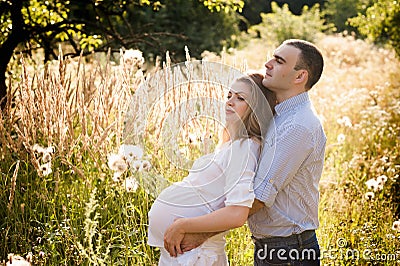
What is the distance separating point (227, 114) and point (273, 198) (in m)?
0.37

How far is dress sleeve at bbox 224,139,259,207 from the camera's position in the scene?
7.45ft

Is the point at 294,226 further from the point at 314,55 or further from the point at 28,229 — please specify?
the point at 28,229

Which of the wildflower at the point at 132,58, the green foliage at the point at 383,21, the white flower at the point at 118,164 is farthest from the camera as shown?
the green foliage at the point at 383,21

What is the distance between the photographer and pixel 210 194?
2.42 metres

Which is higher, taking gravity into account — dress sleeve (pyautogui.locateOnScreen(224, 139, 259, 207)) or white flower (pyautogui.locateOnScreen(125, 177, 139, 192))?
white flower (pyautogui.locateOnScreen(125, 177, 139, 192))

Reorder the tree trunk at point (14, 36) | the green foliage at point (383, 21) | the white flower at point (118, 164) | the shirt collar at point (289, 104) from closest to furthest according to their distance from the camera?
the shirt collar at point (289, 104), the white flower at point (118, 164), the tree trunk at point (14, 36), the green foliage at point (383, 21)

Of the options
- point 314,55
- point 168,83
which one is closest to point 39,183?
point 168,83

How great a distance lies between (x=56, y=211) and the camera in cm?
350

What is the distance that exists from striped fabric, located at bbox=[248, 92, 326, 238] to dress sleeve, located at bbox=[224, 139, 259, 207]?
6 centimetres

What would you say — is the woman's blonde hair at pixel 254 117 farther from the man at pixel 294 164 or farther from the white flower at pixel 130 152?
the white flower at pixel 130 152

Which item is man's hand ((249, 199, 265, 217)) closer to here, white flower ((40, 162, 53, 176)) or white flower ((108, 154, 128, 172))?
white flower ((108, 154, 128, 172))

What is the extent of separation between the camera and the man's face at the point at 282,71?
8.15 feet

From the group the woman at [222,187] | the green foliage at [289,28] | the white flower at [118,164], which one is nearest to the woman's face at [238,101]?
the woman at [222,187]

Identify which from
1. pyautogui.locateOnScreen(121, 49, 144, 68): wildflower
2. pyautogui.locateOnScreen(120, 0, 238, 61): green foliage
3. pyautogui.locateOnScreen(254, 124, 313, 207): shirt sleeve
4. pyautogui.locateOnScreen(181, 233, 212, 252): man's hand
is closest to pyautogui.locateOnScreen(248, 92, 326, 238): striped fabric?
pyautogui.locateOnScreen(254, 124, 313, 207): shirt sleeve
